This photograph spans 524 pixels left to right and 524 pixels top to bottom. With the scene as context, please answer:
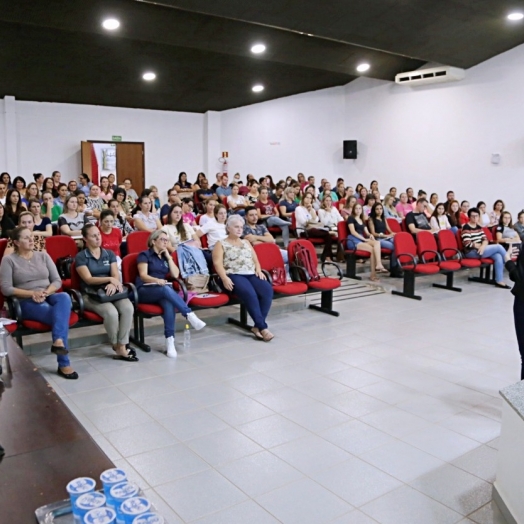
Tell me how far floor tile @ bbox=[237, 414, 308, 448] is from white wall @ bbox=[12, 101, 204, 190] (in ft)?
34.5

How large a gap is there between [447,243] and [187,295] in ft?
14.9

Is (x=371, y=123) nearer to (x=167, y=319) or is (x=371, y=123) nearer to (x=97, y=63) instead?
(x=97, y=63)

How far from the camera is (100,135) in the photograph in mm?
13180

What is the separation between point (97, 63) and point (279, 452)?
896 cm

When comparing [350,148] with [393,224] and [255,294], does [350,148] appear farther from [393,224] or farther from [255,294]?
[255,294]

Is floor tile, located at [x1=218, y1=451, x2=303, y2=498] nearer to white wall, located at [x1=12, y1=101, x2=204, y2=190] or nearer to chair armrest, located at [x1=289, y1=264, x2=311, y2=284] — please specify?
chair armrest, located at [x1=289, y1=264, x2=311, y2=284]

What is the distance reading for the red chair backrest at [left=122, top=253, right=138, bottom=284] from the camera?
5.20m

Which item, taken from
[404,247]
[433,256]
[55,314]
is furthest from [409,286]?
[55,314]

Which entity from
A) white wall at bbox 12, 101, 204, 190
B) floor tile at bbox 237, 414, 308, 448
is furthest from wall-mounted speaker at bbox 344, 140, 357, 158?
floor tile at bbox 237, 414, 308, 448

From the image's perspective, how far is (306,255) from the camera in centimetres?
619

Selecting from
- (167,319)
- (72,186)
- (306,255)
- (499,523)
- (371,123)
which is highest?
(371,123)

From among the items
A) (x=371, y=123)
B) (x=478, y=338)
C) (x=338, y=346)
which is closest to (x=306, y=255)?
(x=338, y=346)

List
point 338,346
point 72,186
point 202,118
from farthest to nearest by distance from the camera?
point 202,118 → point 72,186 → point 338,346

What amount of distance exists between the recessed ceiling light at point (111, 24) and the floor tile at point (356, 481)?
6.17m
